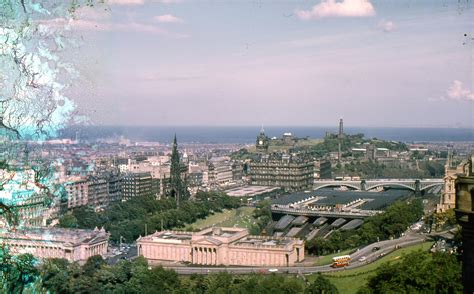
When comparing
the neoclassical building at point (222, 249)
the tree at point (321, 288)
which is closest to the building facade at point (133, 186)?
the neoclassical building at point (222, 249)

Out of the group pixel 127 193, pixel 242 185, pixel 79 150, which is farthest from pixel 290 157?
pixel 79 150

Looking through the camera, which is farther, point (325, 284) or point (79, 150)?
point (79, 150)

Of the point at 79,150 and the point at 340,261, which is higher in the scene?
the point at 79,150

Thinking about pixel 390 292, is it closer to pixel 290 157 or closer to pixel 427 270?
pixel 427 270

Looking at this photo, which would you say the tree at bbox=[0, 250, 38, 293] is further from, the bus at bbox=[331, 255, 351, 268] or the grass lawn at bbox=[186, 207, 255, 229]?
the grass lawn at bbox=[186, 207, 255, 229]

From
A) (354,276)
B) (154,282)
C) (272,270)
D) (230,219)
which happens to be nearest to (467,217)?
(354,276)

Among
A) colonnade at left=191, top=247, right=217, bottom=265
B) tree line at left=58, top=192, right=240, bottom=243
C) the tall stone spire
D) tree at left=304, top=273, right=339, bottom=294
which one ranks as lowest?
colonnade at left=191, top=247, right=217, bottom=265

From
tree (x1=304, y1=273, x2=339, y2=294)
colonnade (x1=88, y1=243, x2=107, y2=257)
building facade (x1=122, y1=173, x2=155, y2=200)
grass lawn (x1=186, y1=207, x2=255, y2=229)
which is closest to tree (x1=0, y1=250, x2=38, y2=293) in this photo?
tree (x1=304, y1=273, x2=339, y2=294)
